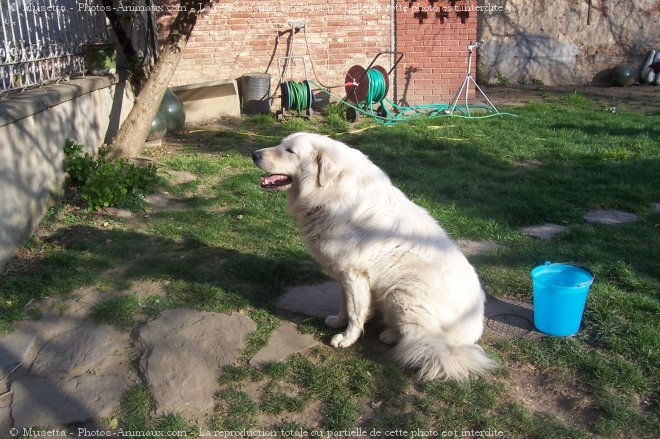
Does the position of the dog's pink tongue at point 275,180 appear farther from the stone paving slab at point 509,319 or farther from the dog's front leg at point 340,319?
the stone paving slab at point 509,319

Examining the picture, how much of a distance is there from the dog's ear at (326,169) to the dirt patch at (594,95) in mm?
9524

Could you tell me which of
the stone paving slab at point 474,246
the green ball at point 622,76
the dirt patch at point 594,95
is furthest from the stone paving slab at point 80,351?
the green ball at point 622,76

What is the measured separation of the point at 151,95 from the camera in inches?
297

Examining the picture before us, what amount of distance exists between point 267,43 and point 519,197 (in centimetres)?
694

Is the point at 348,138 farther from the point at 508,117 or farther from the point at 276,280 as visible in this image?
the point at 276,280

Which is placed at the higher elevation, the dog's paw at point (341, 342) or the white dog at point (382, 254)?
the white dog at point (382, 254)

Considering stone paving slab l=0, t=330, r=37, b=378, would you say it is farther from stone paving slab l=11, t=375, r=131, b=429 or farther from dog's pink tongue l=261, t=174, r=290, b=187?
dog's pink tongue l=261, t=174, r=290, b=187

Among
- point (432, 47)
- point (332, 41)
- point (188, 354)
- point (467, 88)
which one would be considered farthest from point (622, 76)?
point (188, 354)

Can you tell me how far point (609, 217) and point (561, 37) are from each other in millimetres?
10775

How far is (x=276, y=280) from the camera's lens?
4570 mm

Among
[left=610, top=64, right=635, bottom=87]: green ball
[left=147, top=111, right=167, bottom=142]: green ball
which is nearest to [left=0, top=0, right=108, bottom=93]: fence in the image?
[left=147, top=111, right=167, bottom=142]: green ball

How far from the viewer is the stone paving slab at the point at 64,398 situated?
303 cm

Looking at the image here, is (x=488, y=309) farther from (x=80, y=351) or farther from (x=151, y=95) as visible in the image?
(x=151, y=95)

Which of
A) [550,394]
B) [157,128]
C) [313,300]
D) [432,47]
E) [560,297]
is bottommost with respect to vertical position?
[550,394]
